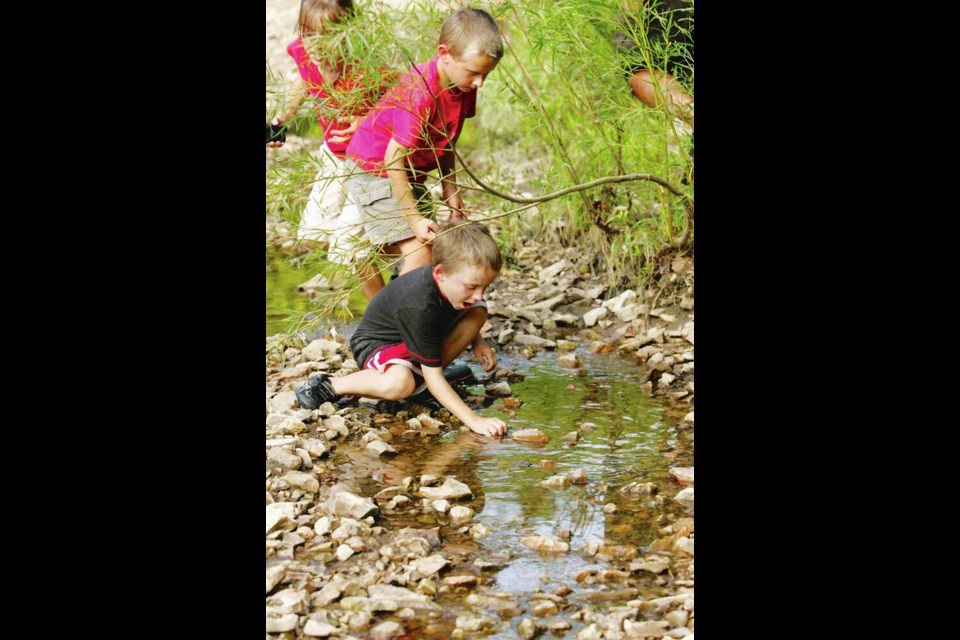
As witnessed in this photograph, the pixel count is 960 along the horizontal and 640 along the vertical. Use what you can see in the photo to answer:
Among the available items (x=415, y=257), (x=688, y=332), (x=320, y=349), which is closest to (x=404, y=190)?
(x=415, y=257)

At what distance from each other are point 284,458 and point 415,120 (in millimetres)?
1218

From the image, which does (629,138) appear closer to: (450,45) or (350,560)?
(450,45)

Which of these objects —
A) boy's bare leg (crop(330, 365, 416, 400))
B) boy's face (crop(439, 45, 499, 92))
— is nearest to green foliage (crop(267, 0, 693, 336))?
boy's face (crop(439, 45, 499, 92))

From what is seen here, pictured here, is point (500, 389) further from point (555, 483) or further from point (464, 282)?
point (555, 483)

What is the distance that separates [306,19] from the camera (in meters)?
3.69

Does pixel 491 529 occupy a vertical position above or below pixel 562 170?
below

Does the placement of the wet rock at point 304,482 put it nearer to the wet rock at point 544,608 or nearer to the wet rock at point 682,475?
the wet rock at point 544,608

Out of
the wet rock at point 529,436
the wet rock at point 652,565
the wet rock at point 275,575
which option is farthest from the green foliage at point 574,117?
the wet rock at point 275,575

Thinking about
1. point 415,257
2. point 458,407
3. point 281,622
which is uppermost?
point 415,257

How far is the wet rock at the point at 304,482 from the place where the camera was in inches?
109

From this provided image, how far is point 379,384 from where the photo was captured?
334 centimetres
